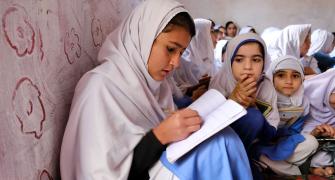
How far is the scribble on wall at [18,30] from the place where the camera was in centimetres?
72

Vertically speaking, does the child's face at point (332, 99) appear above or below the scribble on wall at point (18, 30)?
below

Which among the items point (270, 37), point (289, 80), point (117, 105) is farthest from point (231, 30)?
point (117, 105)

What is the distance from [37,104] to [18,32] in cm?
20

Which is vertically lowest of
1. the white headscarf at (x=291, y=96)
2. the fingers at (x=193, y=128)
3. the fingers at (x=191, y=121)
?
the white headscarf at (x=291, y=96)

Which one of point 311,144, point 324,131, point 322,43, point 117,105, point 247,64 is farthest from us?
point 322,43

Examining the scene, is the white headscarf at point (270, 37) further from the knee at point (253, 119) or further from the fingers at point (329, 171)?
the knee at point (253, 119)

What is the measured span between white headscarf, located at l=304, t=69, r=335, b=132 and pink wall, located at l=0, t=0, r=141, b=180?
156cm

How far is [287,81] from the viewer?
1.92 metres

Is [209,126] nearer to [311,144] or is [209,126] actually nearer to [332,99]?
[311,144]

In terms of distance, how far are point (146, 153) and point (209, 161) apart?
0.63 ft

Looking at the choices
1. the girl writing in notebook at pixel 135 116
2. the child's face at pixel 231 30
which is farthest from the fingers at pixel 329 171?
the child's face at pixel 231 30

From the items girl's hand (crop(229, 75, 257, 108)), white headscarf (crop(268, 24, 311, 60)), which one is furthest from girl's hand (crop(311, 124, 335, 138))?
white headscarf (crop(268, 24, 311, 60))

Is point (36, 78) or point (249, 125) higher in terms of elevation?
point (36, 78)

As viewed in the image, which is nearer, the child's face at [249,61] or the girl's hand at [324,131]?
the child's face at [249,61]
